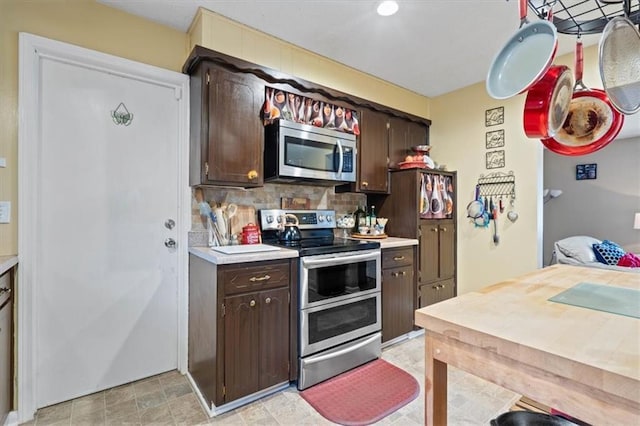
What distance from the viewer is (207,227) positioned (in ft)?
7.60

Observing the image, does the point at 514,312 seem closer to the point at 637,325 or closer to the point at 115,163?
the point at 637,325

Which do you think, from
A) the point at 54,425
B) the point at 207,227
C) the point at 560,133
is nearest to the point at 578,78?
the point at 560,133

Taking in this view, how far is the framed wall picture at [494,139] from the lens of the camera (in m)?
3.01

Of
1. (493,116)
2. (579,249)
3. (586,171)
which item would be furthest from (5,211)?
(586,171)

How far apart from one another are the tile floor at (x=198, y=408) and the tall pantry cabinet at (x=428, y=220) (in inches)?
40.6

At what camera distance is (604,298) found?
1.08 meters

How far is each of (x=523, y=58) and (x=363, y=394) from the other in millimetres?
2013

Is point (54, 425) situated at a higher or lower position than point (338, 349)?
lower

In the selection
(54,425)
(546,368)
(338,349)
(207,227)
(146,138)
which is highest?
(146,138)

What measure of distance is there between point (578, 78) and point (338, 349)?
2.07 metres

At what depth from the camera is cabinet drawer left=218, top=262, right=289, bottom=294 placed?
5.84 feet

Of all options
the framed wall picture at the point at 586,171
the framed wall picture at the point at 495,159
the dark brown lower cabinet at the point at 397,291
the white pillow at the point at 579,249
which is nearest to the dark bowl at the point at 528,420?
the dark brown lower cabinet at the point at 397,291

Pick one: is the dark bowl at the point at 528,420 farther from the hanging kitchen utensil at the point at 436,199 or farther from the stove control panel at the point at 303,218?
the hanging kitchen utensil at the point at 436,199

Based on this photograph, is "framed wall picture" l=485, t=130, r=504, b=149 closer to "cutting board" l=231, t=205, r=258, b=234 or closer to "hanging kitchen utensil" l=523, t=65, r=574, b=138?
"hanging kitchen utensil" l=523, t=65, r=574, b=138
